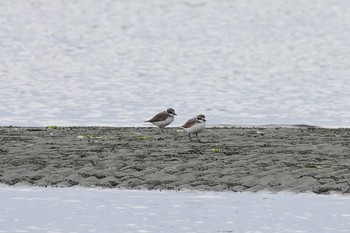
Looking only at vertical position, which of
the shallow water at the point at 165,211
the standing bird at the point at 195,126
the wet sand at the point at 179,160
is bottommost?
the shallow water at the point at 165,211

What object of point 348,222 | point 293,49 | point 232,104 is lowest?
point 348,222

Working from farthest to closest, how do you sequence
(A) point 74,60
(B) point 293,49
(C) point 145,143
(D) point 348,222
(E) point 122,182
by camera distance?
(B) point 293,49 < (A) point 74,60 < (C) point 145,143 < (E) point 122,182 < (D) point 348,222

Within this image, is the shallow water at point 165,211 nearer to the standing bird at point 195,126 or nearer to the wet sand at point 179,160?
the wet sand at point 179,160

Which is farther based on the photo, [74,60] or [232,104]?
[74,60]

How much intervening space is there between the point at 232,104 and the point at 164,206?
23281mm

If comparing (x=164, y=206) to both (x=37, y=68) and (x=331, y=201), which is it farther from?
(x=37, y=68)

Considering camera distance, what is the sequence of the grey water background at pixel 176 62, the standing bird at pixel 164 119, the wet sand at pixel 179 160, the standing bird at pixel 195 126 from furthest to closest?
1. the grey water background at pixel 176 62
2. the standing bird at pixel 164 119
3. the standing bird at pixel 195 126
4. the wet sand at pixel 179 160

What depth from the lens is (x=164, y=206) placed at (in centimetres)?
2144

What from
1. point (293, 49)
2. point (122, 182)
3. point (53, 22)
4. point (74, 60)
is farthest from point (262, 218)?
point (53, 22)

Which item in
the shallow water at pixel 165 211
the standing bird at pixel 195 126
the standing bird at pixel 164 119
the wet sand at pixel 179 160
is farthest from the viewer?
the standing bird at pixel 164 119

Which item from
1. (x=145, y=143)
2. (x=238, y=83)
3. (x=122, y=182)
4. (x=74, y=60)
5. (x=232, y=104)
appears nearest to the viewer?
(x=122, y=182)

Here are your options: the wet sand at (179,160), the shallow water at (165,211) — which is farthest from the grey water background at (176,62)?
the shallow water at (165,211)

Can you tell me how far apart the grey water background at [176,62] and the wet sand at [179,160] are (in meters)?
7.78

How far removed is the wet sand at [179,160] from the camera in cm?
2334
